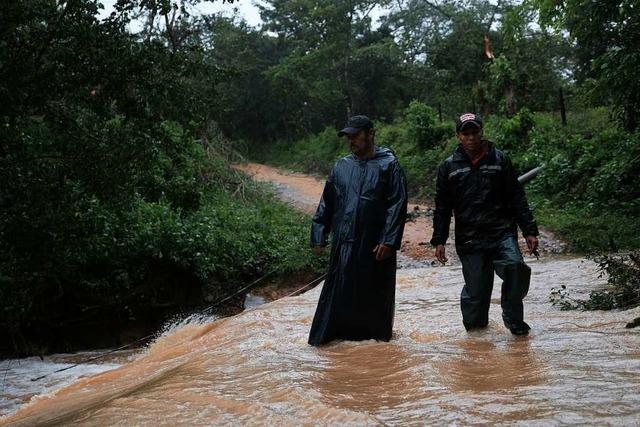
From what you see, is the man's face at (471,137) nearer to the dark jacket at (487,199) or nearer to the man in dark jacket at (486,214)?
the man in dark jacket at (486,214)

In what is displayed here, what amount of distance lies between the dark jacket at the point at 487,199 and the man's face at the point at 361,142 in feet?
2.00

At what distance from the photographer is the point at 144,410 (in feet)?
11.8

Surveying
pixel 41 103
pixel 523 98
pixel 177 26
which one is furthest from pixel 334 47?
pixel 41 103

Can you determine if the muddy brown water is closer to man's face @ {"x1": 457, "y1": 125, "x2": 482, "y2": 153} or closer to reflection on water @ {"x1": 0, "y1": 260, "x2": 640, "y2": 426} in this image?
reflection on water @ {"x1": 0, "y1": 260, "x2": 640, "y2": 426}

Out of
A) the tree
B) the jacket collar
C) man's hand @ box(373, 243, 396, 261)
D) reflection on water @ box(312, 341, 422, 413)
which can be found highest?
the tree

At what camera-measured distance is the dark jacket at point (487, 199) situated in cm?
500

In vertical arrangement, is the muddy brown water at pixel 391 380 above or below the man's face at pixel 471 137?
below

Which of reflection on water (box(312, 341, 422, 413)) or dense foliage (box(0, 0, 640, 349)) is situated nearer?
reflection on water (box(312, 341, 422, 413))

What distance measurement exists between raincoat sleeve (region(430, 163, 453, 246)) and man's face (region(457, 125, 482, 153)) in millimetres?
256

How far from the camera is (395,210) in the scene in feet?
16.5

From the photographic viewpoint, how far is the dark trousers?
16.0 feet

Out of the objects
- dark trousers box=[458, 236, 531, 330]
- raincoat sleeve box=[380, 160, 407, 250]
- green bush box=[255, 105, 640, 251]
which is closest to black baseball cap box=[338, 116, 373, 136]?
raincoat sleeve box=[380, 160, 407, 250]

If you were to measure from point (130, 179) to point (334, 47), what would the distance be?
2400cm

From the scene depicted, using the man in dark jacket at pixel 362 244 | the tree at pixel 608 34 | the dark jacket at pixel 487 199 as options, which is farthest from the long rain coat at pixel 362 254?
the tree at pixel 608 34
